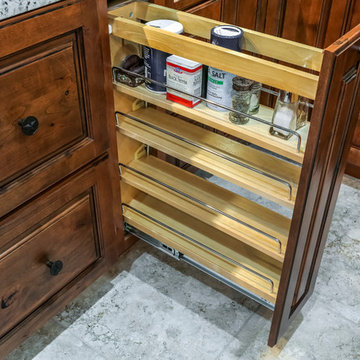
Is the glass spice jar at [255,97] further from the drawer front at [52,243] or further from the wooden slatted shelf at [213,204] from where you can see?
the drawer front at [52,243]

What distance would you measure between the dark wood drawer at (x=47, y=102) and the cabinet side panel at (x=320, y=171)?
52cm

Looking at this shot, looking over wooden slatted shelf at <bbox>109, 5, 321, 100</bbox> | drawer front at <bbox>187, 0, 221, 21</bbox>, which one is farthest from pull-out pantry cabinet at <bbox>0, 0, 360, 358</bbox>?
drawer front at <bbox>187, 0, 221, 21</bbox>

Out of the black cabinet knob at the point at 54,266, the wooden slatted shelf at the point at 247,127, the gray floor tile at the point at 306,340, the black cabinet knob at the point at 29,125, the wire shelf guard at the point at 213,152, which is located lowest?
the gray floor tile at the point at 306,340

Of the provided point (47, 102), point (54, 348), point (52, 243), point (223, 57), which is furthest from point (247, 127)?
point (54, 348)

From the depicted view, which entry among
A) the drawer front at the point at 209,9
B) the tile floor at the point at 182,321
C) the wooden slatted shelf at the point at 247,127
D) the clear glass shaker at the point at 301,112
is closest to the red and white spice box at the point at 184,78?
the wooden slatted shelf at the point at 247,127

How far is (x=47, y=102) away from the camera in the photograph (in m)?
1.10

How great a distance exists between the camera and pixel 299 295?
1410 mm

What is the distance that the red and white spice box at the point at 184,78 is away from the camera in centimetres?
115

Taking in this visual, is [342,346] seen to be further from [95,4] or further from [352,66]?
[95,4]

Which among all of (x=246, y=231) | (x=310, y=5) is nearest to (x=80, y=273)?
(x=246, y=231)

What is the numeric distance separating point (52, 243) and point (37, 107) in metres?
0.38

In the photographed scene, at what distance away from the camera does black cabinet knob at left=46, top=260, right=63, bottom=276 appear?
1.30 m

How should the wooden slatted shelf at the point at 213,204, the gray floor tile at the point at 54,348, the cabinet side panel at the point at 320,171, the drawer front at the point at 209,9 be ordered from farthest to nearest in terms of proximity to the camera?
the drawer front at the point at 209,9
the gray floor tile at the point at 54,348
the wooden slatted shelf at the point at 213,204
the cabinet side panel at the point at 320,171

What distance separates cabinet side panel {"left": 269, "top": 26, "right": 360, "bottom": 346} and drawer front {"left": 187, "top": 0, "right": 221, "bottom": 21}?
630mm
